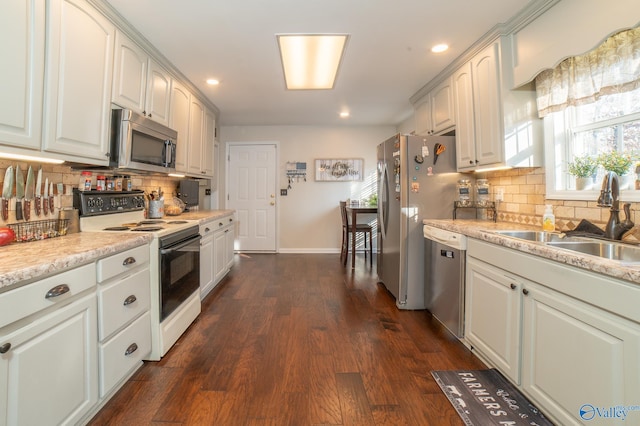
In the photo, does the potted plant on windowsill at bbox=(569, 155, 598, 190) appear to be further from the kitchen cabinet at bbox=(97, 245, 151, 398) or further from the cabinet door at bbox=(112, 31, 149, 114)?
the cabinet door at bbox=(112, 31, 149, 114)

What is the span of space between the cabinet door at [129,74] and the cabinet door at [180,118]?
1.70 ft

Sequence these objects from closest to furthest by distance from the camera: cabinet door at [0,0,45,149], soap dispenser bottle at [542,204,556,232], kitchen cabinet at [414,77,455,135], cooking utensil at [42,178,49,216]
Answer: cabinet door at [0,0,45,149]
cooking utensil at [42,178,49,216]
soap dispenser bottle at [542,204,556,232]
kitchen cabinet at [414,77,455,135]

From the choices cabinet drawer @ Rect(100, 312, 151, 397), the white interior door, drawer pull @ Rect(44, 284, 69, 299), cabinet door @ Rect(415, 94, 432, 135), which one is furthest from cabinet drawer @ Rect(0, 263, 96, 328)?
the white interior door

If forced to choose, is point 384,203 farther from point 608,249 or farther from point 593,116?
point 608,249

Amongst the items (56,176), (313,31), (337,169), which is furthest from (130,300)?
(337,169)

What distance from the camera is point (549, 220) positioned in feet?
6.42

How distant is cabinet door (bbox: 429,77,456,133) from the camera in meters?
2.83

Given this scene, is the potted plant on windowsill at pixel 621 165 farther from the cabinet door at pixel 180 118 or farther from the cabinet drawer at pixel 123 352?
the cabinet door at pixel 180 118

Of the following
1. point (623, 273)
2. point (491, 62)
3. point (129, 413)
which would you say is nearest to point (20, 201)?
point (129, 413)

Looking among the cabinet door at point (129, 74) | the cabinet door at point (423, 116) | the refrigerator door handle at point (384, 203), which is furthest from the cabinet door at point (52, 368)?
the cabinet door at point (423, 116)

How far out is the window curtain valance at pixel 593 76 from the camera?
156 centimetres

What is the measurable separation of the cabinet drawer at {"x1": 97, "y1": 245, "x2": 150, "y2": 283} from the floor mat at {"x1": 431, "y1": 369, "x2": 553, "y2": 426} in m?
1.88

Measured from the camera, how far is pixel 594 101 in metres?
1.79

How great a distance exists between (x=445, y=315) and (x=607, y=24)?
6.64ft
